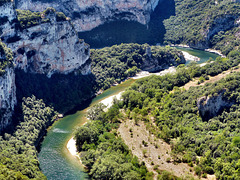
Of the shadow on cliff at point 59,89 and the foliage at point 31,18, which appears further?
the foliage at point 31,18

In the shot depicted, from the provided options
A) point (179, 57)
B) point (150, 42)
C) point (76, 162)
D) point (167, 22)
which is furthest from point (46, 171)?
point (167, 22)

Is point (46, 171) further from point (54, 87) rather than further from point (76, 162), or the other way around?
point (54, 87)

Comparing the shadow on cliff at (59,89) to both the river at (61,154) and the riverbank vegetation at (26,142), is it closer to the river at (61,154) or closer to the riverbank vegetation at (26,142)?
the riverbank vegetation at (26,142)

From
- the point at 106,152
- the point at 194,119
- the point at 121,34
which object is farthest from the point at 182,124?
the point at 121,34

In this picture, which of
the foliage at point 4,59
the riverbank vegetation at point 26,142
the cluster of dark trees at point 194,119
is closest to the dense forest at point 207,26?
the cluster of dark trees at point 194,119

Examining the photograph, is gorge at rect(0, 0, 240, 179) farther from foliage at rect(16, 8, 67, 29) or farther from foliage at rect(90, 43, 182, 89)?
foliage at rect(90, 43, 182, 89)

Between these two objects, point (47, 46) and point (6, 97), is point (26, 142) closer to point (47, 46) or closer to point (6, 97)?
point (6, 97)
